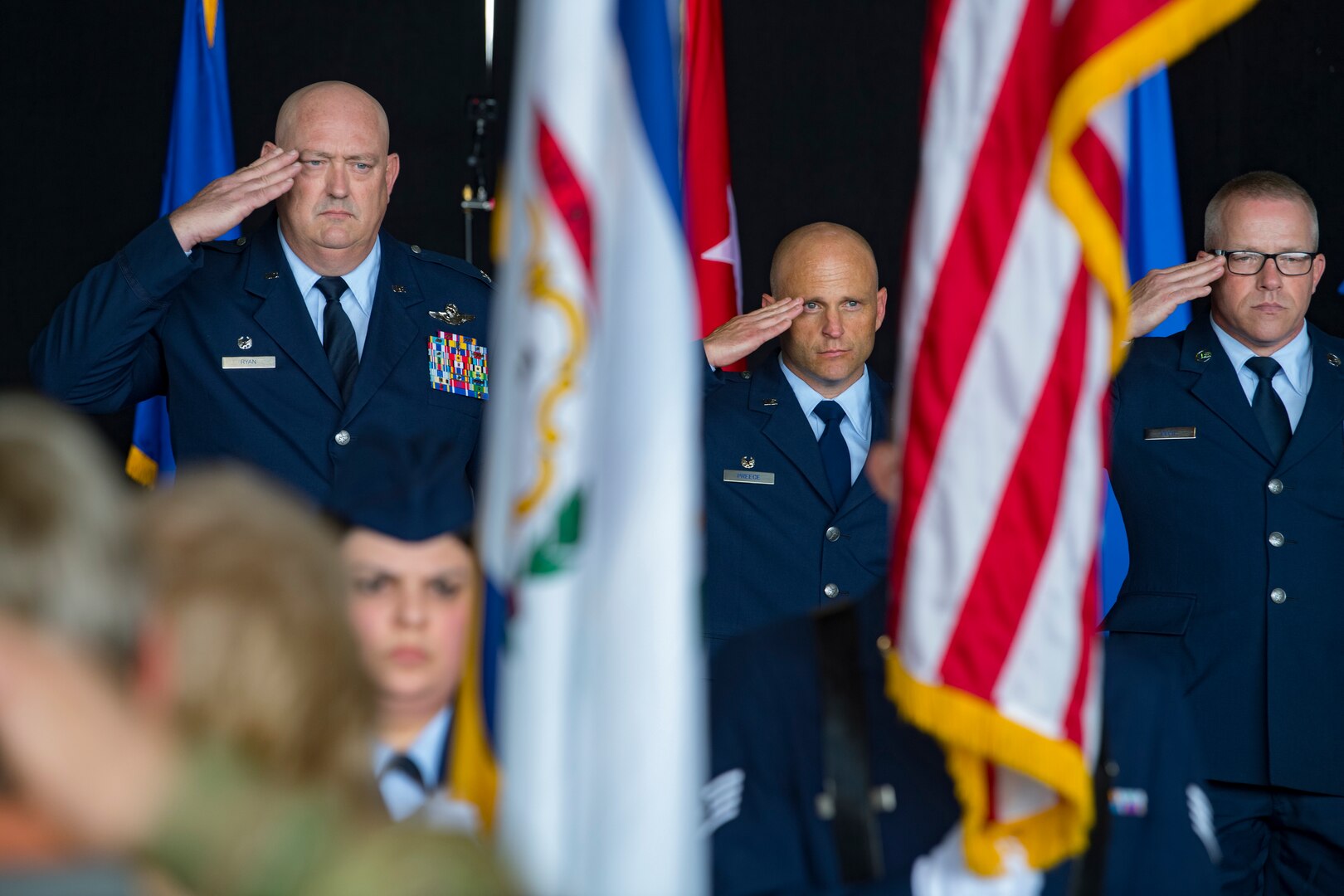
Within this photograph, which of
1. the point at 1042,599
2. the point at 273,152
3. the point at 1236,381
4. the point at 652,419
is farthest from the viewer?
the point at 1236,381

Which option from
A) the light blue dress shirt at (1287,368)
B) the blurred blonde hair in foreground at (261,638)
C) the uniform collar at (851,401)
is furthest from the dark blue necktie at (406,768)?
the light blue dress shirt at (1287,368)

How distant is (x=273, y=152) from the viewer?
3.12 metres

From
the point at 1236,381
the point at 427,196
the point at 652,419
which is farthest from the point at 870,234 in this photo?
the point at 652,419

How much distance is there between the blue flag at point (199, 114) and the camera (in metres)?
4.34

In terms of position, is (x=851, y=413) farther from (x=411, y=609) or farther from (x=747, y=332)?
(x=411, y=609)

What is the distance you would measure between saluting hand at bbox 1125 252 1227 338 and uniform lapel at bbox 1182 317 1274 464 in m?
0.16

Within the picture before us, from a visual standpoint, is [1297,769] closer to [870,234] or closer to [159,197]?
[870,234]

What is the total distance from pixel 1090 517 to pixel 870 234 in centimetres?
384

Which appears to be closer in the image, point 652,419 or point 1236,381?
point 652,419

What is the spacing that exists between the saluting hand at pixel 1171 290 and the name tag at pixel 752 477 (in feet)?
2.73

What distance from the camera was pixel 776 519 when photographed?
139 inches

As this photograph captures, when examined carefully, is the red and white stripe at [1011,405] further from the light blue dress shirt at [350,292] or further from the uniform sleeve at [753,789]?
the light blue dress shirt at [350,292]

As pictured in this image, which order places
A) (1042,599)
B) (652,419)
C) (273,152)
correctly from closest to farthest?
1. (652,419)
2. (1042,599)
3. (273,152)

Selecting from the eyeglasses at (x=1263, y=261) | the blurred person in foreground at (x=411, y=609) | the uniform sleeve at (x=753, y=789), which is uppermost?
the eyeglasses at (x=1263, y=261)
